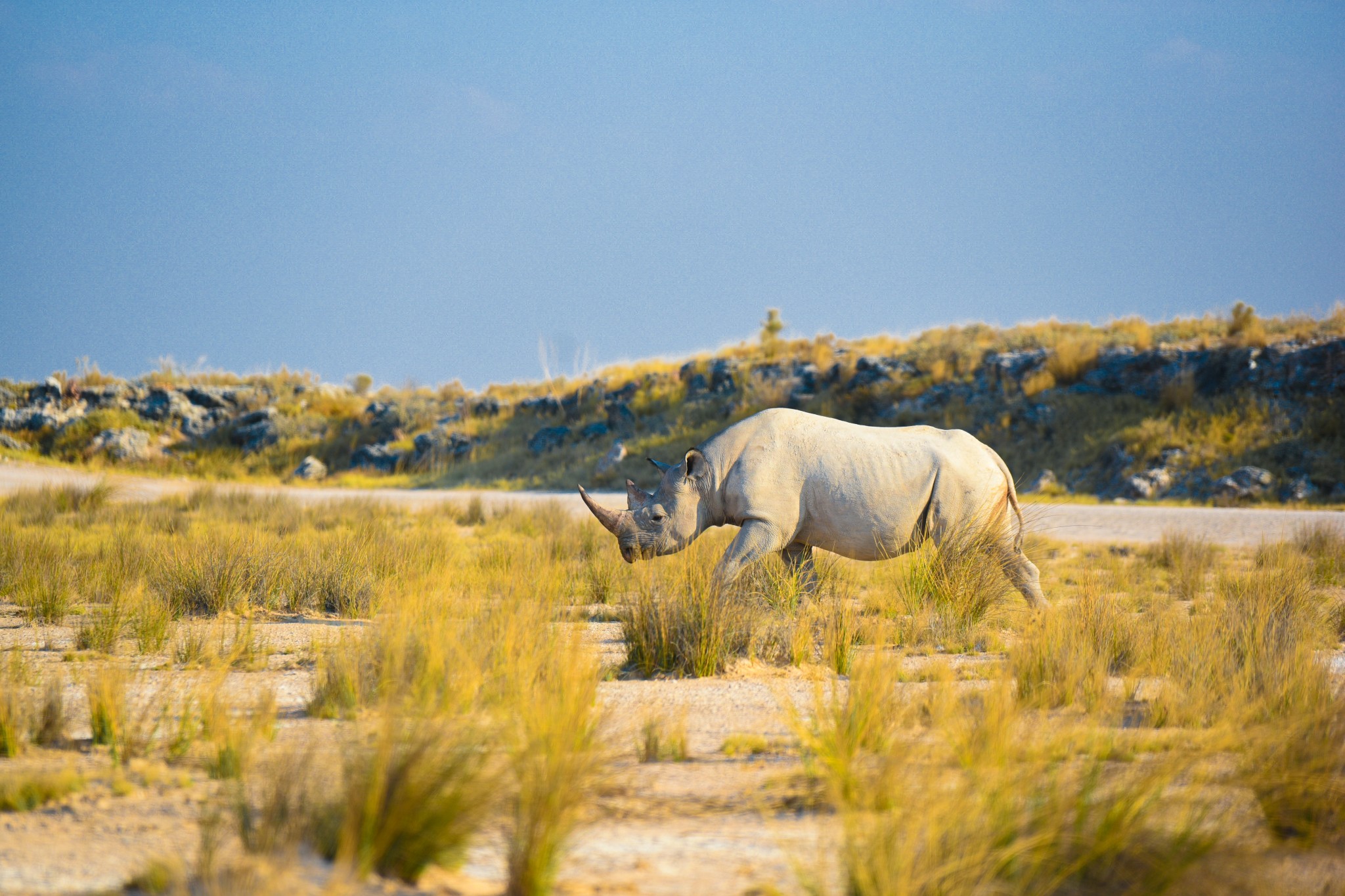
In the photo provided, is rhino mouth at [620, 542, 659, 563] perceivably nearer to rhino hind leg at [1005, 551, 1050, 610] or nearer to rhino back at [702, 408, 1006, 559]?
rhino back at [702, 408, 1006, 559]

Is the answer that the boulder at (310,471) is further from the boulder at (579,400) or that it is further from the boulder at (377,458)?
the boulder at (579,400)

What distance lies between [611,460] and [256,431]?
13108mm

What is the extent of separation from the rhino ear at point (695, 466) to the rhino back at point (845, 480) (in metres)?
0.07

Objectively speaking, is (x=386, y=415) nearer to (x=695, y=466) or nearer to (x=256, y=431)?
(x=256, y=431)

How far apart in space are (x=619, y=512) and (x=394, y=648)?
314 centimetres

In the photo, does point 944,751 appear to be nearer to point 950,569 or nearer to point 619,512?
point 950,569

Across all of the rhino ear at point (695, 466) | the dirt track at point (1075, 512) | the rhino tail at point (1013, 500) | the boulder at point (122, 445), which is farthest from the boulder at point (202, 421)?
the rhino tail at point (1013, 500)

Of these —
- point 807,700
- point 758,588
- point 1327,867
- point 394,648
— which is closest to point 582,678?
point 394,648

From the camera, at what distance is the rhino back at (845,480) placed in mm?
6664

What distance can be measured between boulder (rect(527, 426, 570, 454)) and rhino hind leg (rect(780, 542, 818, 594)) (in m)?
21.4

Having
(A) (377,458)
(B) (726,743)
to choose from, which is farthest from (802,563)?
(A) (377,458)

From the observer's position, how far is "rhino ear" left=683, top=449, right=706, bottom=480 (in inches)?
271

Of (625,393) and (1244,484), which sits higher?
(625,393)

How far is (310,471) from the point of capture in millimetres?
27688
